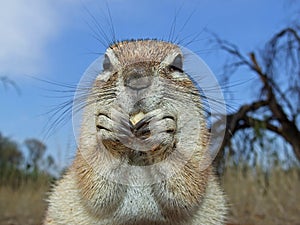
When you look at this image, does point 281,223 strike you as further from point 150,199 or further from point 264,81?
point 150,199

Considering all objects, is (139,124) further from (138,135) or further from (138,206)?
(138,206)

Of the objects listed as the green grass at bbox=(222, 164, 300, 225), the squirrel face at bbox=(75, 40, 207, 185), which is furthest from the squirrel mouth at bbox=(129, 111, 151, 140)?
the green grass at bbox=(222, 164, 300, 225)

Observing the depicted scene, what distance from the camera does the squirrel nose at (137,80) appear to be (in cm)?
222

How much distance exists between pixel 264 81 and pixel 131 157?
479 centimetres

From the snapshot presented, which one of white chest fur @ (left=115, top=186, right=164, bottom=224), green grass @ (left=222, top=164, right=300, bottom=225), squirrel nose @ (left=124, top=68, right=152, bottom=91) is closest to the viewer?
squirrel nose @ (left=124, top=68, right=152, bottom=91)

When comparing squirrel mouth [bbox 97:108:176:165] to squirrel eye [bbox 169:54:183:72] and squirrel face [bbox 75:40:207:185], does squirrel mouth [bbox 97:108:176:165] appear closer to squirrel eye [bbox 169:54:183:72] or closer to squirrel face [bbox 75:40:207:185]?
squirrel face [bbox 75:40:207:185]

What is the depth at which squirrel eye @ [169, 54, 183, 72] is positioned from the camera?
8.28ft

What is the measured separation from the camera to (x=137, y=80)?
223 cm

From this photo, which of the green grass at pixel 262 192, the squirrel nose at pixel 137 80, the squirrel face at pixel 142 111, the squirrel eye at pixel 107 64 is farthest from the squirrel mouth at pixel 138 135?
the green grass at pixel 262 192

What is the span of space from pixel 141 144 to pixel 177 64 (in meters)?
0.52

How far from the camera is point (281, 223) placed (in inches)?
249

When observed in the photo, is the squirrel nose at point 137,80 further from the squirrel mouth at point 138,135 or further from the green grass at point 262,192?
the green grass at point 262,192

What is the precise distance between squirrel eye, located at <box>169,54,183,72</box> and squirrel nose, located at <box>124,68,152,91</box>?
27 centimetres

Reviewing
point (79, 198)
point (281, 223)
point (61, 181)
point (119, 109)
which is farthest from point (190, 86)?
point (281, 223)
